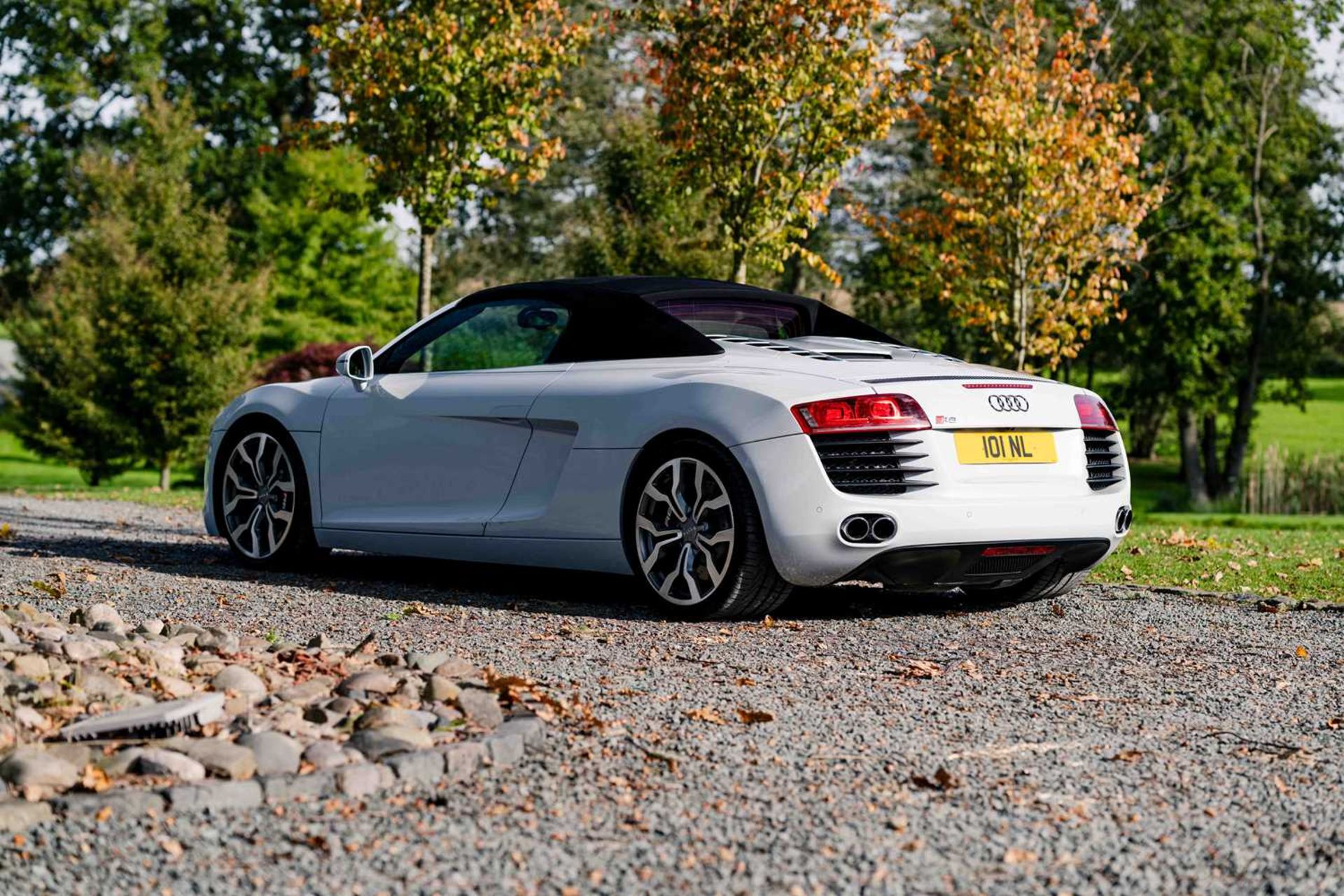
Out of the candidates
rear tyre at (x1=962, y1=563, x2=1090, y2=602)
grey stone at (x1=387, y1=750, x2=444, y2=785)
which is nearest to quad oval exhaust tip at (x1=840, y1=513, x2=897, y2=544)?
rear tyre at (x1=962, y1=563, x2=1090, y2=602)

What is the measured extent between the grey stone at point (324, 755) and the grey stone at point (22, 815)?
2.16 ft

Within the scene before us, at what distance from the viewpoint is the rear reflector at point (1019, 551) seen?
6543mm

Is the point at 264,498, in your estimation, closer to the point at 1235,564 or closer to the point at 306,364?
the point at 1235,564

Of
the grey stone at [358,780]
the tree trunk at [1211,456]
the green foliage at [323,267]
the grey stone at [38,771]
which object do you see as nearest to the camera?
the grey stone at [38,771]

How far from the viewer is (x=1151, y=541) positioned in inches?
447

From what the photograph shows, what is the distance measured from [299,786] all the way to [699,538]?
3.03m

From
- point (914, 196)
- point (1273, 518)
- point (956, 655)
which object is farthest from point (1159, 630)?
point (914, 196)

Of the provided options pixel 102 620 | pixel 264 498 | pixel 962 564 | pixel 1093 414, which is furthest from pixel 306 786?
pixel 264 498

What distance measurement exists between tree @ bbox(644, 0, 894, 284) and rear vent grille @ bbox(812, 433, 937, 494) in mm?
7611

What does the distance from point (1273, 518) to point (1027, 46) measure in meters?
6.85

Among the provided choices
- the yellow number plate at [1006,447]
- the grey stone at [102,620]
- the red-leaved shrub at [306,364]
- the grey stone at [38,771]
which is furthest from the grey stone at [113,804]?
A: the red-leaved shrub at [306,364]

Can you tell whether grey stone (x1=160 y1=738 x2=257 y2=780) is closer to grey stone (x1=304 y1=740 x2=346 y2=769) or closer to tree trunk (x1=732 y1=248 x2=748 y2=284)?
grey stone (x1=304 y1=740 x2=346 y2=769)

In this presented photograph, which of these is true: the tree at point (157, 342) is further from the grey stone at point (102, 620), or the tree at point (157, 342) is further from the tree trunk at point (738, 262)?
the grey stone at point (102, 620)

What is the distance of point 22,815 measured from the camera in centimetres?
345
